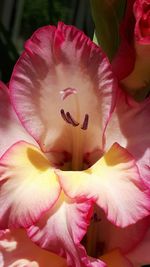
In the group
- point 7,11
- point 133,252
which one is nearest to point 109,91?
point 133,252

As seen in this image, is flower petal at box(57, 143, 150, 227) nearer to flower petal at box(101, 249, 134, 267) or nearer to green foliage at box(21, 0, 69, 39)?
flower petal at box(101, 249, 134, 267)

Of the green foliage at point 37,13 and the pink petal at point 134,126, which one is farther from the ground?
the pink petal at point 134,126

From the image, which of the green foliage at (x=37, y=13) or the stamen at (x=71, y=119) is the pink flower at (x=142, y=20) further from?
the green foliage at (x=37, y=13)

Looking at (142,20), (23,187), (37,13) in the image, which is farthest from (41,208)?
(37,13)

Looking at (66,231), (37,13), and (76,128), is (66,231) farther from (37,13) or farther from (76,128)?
(37,13)

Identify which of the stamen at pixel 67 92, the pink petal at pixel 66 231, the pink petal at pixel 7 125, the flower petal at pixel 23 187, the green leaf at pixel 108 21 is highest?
the green leaf at pixel 108 21

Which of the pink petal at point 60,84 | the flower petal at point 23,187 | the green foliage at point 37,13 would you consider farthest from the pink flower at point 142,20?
the green foliage at point 37,13
